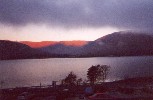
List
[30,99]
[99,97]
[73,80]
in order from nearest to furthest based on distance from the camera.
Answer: [99,97], [30,99], [73,80]

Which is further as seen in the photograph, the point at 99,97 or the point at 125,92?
the point at 125,92

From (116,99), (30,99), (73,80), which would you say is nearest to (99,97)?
(116,99)

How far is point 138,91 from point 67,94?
7.87m

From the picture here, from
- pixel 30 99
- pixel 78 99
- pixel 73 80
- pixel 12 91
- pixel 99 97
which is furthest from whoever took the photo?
pixel 73 80

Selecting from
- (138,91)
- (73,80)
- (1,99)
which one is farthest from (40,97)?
(73,80)

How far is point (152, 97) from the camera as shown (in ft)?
101

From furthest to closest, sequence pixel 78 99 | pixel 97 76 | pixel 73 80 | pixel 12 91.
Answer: pixel 97 76 < pixel 73 80 < pixel 12 91 < pixel 78 99

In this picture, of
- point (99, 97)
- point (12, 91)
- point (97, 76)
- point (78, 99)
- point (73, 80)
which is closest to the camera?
point (99, 97)

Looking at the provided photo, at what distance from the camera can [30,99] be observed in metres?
32.5

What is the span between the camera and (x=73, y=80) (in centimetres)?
5609

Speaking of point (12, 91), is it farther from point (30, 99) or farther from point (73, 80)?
point (73, 80)

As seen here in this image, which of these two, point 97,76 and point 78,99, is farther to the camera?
point 97,76

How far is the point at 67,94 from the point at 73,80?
22.3 meters

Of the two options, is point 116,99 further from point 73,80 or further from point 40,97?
point 73,80
